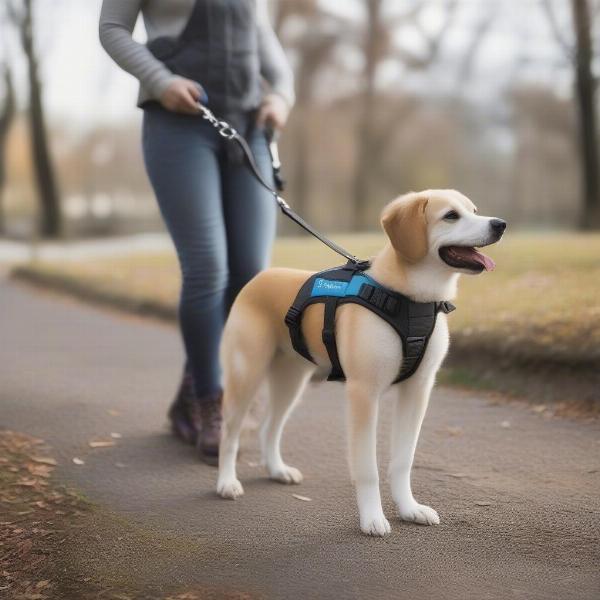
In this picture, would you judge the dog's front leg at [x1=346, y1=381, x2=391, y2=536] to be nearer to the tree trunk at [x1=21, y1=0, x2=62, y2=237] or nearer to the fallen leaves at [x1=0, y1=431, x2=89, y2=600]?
the fallen leaves at [x1=0, y1=431, x2=89, y2=600]

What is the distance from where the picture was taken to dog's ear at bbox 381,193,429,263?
3223 mm

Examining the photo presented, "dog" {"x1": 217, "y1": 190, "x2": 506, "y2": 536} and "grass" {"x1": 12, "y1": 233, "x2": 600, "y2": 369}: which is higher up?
"dog" {"x1": 217, "y1": 190, "x2": 506, "y2": 536}

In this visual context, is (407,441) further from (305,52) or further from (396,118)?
(396,118)

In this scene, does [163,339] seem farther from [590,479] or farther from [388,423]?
[590,479]

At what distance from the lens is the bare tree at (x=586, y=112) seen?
15719 millimetres

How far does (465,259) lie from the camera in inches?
126

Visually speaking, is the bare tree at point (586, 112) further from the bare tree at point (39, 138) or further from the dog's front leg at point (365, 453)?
the dog's front leg at point (365, 453)

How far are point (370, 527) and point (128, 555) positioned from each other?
0.89 metres

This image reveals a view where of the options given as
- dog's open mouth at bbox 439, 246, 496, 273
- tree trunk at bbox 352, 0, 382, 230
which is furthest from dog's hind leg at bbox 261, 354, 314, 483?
tree trunk at bbox 352, 0, 382, 230

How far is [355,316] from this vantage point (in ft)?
11.0

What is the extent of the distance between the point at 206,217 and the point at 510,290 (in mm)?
4831

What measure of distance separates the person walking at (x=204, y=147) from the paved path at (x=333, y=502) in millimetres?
555

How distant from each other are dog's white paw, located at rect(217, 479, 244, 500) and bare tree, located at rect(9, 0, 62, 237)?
19.2 m

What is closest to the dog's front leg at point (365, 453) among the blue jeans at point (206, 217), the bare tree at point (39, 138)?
the blue jeans at point (206, 217)
